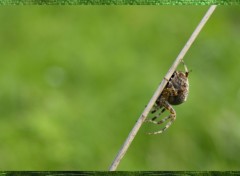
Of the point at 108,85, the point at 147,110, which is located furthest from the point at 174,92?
the point at 108,85

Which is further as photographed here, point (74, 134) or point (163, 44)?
point (163, 44)

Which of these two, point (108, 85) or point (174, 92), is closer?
point (174, 92)

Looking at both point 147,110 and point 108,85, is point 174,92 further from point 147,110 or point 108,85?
point 108,85

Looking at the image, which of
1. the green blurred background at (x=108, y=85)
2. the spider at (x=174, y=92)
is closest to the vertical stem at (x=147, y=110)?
the spider at (x=174, y=92)

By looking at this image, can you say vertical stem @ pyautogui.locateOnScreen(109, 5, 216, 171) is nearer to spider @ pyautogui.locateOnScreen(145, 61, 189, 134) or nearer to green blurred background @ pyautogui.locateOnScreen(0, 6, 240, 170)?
spider @ pyautogui.locateOnScreen(145, 61, 189, 134)

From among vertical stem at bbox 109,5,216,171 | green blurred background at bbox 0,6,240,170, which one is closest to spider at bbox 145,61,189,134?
vertical stem at bbox 109,5,216,171

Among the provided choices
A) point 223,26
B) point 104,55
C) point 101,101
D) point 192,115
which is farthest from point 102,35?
point 192,115

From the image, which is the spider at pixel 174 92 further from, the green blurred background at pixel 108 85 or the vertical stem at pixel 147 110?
the green blurred background at pixel 108 85

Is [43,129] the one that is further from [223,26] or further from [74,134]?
[223,26]
